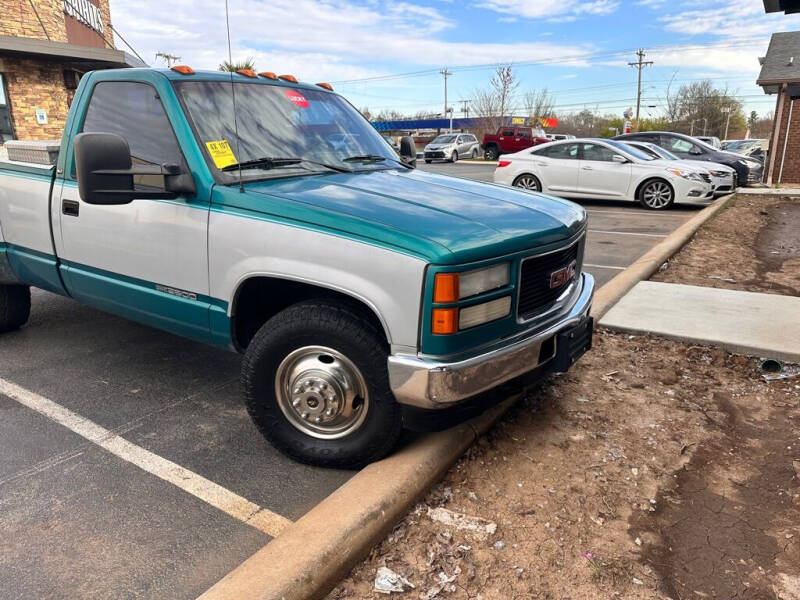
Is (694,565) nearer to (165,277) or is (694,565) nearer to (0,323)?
(165,277)

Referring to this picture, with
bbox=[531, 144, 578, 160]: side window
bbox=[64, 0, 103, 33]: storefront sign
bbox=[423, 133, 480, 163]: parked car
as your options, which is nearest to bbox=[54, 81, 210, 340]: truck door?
bbox=[531, 144, 578, 160]: side window

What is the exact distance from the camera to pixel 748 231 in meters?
10.0

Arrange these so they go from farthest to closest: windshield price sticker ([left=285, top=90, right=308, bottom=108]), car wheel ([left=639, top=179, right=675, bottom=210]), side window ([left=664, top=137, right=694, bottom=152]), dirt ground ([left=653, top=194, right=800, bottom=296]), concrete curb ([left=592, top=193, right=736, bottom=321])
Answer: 1. side window ([left=664, top=137, right=694, bottom=152])
2. car wheel ([left=639, top=179, right=675, bottom=210])
3. dirt ground ([left=653, top=194, right=800, bottom=296])
4. concrete curb ([left=592, top=193, right=736, bottom=321])
5. windshield price sticker ([left=285, top=90, right=308, bottom=108])

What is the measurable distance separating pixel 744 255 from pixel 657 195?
4.93 metres

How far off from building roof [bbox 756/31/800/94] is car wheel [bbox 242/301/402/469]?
20853mm

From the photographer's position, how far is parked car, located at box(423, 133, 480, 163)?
33.5 m

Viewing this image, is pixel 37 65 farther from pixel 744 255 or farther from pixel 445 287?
pixel 445 287

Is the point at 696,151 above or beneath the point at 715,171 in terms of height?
above

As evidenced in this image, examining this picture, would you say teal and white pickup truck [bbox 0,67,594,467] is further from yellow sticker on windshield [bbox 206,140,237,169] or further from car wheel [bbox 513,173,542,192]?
car wheel [bbox 513,173,542,192]

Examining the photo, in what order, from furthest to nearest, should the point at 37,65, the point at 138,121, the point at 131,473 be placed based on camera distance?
the point at 37,65
the point at 138,121
the point at 131,473

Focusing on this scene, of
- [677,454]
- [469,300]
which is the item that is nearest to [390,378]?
[469,300]

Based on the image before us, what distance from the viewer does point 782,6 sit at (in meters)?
5.45

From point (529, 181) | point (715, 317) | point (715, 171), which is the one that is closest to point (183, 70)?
point (715, 317)

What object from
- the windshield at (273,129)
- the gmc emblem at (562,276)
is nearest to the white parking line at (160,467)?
the windshield at (273,129)
